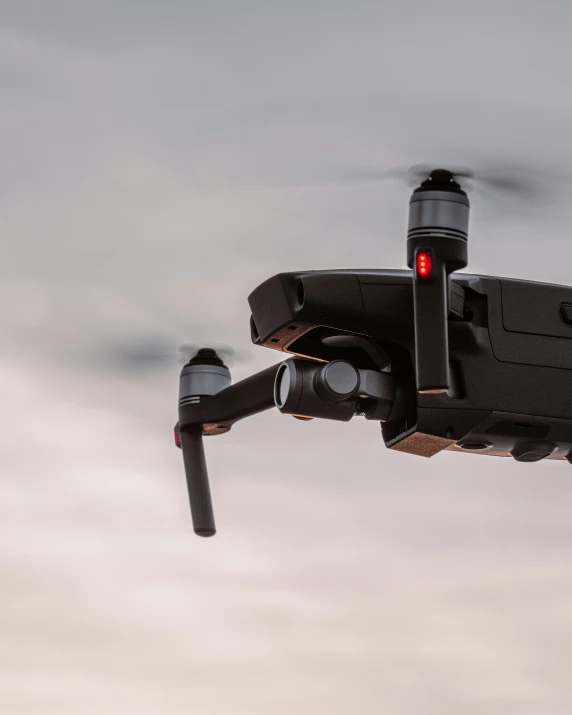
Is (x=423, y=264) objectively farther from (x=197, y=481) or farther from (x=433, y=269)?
(x=197, y=481)

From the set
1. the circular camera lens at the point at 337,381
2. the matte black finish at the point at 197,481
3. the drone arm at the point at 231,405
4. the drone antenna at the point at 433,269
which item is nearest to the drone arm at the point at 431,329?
the drone antenna at the point at 433,269

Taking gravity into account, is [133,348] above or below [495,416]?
above

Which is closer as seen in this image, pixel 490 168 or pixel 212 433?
pixel 490 168

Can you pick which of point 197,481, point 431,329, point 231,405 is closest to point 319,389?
point 431,329

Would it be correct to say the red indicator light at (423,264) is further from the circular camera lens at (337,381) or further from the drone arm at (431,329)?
the circular camera lens at (337,381)

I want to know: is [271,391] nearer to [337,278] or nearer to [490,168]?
[337,278]

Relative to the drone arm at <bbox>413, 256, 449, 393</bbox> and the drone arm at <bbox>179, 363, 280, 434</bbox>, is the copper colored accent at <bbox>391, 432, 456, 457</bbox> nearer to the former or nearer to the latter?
the drone arm at <bbox>413, 256, 449, 393</bbox>

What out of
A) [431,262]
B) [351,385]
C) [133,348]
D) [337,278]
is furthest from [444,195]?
[133,348]
